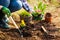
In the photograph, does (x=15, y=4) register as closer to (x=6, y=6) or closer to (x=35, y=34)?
(x=6, y=6)

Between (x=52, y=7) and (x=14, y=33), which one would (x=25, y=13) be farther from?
(x=52, y=7)

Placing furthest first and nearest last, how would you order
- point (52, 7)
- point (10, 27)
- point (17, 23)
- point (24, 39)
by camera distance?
point (52, 7) < point (17, 23) < point (10, 27) < point (24, 39)

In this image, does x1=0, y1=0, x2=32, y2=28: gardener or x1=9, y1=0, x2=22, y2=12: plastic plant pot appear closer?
x1=0, y1=0, x2=32, y2=28: gardener

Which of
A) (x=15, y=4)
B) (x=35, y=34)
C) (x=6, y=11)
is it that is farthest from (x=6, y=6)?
(x=35, y=34)

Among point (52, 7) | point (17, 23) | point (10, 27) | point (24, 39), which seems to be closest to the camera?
point (24, 39)

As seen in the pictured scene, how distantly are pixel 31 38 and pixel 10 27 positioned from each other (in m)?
0.63

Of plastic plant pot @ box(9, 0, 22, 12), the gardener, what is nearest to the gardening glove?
the gardener

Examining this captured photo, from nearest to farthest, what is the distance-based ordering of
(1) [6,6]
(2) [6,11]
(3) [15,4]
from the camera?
(2) [6,11] < (1) [6,6] < (3) [15,4]

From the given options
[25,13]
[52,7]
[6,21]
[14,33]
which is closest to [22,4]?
Answer: [25,13]

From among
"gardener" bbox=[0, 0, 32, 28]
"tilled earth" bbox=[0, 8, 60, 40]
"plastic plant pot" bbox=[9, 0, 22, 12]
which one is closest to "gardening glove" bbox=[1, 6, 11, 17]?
"gardener" bbox=[0, 0, 32, 28]

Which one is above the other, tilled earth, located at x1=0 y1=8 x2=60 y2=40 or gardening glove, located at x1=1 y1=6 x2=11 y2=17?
gardening glove, located at x1=1 y1=6 x2=11 y2=17

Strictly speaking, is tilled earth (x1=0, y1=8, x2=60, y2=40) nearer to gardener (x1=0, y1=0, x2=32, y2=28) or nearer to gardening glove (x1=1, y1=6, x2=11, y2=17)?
gardener (x1=0, y1=0, x2=32, y2=28)

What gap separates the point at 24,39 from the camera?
4.11 m

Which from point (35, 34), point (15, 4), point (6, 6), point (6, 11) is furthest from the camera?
point (15, 4)
